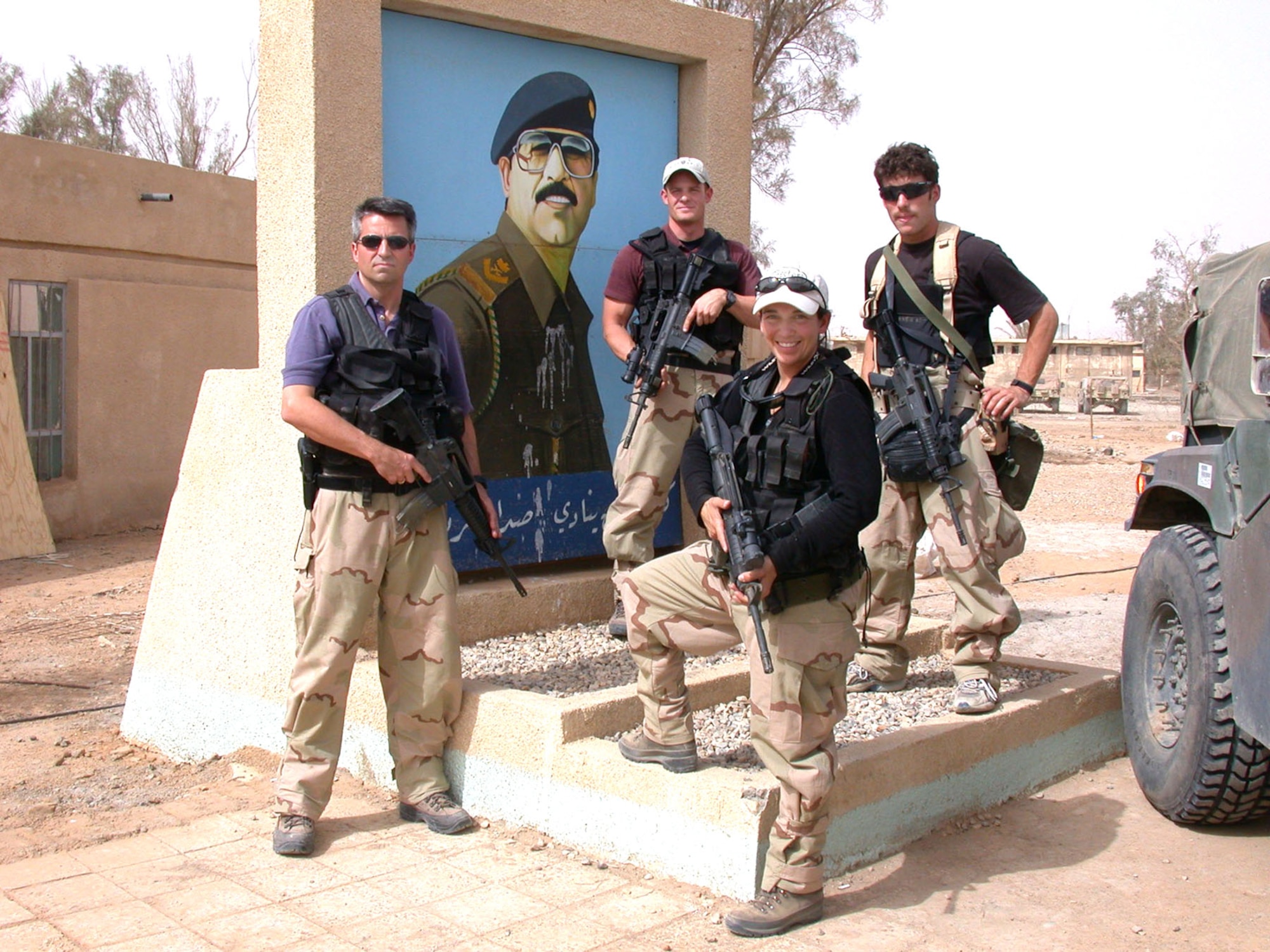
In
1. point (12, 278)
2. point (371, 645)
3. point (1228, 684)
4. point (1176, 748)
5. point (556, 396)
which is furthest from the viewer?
point (12, 278)

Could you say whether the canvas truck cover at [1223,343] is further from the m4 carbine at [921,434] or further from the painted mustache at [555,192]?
the painted mustache at [555,192]

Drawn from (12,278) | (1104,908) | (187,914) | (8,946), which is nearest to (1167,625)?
(1104,908)

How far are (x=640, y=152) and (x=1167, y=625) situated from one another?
3389 mm

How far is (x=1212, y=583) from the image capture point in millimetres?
3945

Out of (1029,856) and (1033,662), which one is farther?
(1033,662)

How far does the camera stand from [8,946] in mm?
3242

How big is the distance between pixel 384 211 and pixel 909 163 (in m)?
1.89

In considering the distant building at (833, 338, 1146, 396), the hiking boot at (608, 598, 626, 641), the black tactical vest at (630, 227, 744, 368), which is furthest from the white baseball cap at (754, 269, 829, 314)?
the distant building at (833, 338, 1146, 396)

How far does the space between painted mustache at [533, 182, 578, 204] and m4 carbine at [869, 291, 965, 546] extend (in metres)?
2.04

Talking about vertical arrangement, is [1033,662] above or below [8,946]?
above

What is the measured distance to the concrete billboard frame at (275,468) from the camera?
4.87m

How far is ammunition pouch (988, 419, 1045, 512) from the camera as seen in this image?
4586 mm

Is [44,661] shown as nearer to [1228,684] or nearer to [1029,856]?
[1029,856]

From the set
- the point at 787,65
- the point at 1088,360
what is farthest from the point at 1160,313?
the point at 787,65
